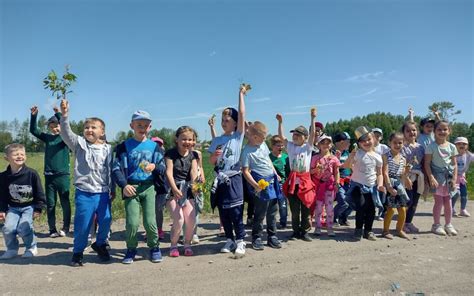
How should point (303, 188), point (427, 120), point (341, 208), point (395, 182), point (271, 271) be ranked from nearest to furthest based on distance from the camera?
point (271, 271) → point (303, 188) → point (395, 182) → point (341, 208) → point (427, 120)

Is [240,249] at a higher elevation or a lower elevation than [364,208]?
lower

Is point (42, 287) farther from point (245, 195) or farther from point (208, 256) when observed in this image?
point (245, 195)

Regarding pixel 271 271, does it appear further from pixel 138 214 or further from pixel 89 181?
pixel 89 181

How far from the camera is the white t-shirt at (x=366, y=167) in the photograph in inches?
228

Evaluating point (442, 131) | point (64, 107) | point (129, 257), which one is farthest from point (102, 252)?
point (442, 131)

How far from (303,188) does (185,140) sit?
2224 millimetres

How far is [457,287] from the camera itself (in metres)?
3.89

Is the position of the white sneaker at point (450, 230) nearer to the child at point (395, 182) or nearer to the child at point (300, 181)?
the child at point (395, 182)

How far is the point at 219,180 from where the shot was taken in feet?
16.7

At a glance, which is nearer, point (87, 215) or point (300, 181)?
point (87, 215)

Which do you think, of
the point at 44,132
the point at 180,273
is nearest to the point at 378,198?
the point at 180,273

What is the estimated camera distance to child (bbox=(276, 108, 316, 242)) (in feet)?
18.6

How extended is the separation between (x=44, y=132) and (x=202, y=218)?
12.8 ft

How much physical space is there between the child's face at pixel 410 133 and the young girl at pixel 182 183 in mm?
4363
